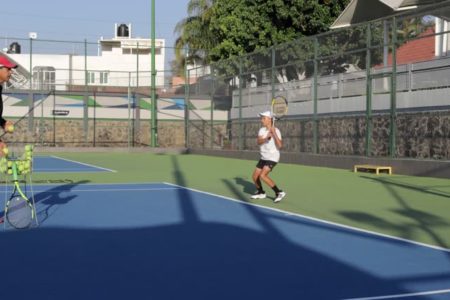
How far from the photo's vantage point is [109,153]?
109ft

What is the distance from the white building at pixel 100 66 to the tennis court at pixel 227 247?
26126 millimetres

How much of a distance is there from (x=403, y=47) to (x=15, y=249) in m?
14.6

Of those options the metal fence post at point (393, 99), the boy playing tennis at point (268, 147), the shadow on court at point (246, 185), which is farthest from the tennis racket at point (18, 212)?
the metal fence post at point (393, 99)

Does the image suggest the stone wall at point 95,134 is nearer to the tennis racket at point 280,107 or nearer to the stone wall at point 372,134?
A: the stone wall at point 372,134

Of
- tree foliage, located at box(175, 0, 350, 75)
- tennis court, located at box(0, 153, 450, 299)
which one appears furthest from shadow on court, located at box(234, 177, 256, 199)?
tree foliage, located at box(175, 0, 350, 75)

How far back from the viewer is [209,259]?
6.45 metres

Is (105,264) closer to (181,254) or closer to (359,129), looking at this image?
(181,254)

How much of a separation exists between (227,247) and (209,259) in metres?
0.64

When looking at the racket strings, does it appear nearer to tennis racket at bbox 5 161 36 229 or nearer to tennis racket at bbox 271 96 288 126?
tennis racket at bbox 271 96 288 126

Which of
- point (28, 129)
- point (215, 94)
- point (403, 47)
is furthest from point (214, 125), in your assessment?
point (403, 47)

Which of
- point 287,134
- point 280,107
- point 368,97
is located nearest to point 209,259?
point 280,107

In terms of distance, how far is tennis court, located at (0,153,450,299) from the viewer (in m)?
5.32

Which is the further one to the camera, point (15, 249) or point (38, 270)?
point (15, 249)

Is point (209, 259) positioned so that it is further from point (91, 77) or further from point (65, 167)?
point (91, 77)
